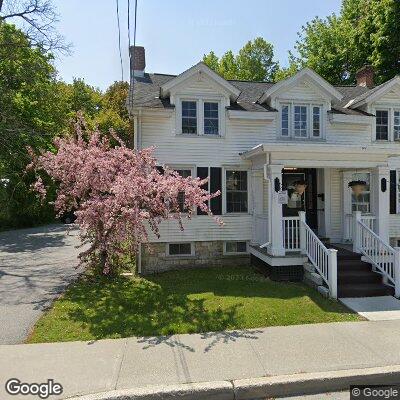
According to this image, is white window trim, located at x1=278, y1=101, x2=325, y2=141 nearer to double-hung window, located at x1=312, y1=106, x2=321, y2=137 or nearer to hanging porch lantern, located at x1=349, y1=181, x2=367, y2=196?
double-hung window, located at x1=312, y1=106, x2=321, y2=137

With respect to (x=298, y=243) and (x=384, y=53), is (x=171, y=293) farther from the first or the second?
(x=384, y=53)

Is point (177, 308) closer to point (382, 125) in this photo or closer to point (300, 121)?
point (300, 121)

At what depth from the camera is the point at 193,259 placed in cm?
1128

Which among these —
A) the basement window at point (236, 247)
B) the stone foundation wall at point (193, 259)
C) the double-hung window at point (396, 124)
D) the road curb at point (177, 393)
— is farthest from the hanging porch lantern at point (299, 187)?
the road curb at point (177, 393)

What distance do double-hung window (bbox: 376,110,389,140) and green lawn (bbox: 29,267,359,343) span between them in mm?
6689

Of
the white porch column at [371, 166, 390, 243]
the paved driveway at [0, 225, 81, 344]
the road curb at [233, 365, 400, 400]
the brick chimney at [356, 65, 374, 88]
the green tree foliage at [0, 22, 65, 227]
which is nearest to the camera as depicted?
the road curb at [233, 365, 400, 400]

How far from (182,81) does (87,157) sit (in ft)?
13.5

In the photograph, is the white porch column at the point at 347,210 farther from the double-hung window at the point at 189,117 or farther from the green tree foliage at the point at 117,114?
the green tree foliage at the point at 117,114

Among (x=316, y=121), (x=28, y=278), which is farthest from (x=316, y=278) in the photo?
(x=28, y=278)

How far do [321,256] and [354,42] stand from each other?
66.3 ft

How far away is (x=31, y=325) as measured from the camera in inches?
257

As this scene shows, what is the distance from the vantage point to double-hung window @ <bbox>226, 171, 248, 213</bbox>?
1144cm

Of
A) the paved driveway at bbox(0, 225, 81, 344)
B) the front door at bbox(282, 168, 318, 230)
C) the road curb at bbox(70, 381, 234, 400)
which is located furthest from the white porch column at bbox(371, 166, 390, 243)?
the paved driveway at bbox(0, 225, 81, 344)

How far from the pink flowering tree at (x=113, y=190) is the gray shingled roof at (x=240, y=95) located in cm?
244
